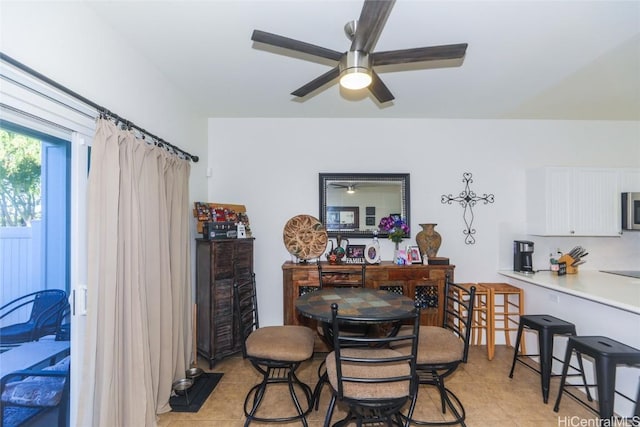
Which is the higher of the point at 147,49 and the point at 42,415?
the point at 147,49

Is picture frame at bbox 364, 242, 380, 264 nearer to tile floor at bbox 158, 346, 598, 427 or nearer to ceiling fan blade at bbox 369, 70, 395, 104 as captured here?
tile floor at bbox 158, 346, 598, 427

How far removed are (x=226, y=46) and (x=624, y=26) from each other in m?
2.69

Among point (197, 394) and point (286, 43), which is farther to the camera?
point (197, 394)

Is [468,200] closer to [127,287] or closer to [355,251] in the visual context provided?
[355,251]

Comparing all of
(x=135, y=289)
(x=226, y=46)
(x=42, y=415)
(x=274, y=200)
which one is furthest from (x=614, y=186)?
(x=42, y=415)

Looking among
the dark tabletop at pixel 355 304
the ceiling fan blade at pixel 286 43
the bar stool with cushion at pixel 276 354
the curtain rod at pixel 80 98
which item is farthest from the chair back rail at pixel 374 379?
the curtain rod at pixel 80 98

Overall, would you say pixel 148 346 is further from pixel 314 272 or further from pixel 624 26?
pixel 624 26

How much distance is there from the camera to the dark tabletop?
195 centimetres

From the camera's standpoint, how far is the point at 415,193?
3730 millimetres

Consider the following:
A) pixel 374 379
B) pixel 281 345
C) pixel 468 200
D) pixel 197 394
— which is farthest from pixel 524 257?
pixel 197 394

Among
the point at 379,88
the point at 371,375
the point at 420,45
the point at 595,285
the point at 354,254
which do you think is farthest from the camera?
the point at 354,254

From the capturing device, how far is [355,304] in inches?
87.4

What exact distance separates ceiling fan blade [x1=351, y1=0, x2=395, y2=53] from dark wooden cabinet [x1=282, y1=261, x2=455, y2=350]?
2.19m

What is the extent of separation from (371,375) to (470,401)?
51.9 inches
